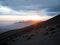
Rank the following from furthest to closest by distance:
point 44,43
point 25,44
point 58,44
→ point 25,44
point 44,43
point 58,44

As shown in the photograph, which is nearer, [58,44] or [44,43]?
[58,44]

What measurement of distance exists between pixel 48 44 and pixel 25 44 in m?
5.30

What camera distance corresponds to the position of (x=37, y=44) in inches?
1001

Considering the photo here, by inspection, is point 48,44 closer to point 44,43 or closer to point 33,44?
point 44,43

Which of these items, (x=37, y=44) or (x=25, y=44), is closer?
(x=37, y=44)

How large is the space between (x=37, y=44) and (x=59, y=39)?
3077 mm

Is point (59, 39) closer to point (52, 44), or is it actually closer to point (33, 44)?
point (52, 44)

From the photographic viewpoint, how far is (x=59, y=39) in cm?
2489

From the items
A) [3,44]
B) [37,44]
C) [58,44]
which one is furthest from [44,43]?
[3,44]

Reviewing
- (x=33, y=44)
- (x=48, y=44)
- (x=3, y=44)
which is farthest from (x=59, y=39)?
(x=3, y=44)

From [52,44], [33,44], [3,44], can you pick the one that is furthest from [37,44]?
[3,44]

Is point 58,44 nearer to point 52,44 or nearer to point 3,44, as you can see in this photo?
point 52,44

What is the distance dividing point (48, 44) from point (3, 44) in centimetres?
901

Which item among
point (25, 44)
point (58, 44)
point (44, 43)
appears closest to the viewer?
point (58, 44)
